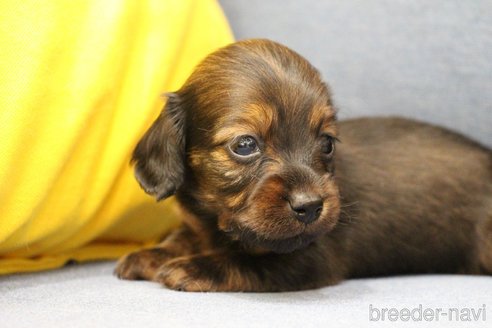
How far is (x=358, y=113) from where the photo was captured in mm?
3891

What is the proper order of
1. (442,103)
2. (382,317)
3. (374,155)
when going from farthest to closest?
(442,103) < (374,155) < (382,317)

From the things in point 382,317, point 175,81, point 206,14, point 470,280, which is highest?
point 206,14

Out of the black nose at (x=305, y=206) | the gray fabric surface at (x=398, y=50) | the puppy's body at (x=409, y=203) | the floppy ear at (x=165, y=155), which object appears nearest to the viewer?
the black nose at (x=305, y=206)

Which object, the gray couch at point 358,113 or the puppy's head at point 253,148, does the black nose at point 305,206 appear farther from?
the gray couch at point 358,113

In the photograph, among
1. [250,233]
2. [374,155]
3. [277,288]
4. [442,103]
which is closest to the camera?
[250,233]

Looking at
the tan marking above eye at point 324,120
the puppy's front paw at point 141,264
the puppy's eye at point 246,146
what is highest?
the tan marking above eye at point 324,120

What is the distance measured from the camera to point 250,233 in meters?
2.67

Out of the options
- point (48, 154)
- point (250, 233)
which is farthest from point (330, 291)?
point (48, 154)

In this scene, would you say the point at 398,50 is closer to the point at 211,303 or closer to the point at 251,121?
the point at 251,121

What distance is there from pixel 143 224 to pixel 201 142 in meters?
0.80

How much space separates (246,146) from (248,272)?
50cm

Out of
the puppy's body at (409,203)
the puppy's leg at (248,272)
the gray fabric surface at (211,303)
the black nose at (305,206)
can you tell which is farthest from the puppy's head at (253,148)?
the puppy's body at (409,203)

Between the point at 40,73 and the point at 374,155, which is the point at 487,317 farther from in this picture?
the point at 40,73

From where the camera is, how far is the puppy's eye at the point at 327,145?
2.85 m
